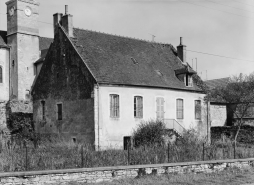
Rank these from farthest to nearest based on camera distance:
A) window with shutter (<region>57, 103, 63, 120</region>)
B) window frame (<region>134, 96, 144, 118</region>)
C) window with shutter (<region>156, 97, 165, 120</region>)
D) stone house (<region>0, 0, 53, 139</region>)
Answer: stone house (<region>0, 0, 53, 139</region>), window with shutter (<region>156, 97, 165, 120</region>), window with shutter (<region>57, 103, 63, 120</region>), window frame (<region>134, 96, 144, 118</region>)

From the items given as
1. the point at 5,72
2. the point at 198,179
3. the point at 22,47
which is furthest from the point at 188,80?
the point at 5,72

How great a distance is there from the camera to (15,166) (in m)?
13.8

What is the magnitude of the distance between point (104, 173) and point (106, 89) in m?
12.2

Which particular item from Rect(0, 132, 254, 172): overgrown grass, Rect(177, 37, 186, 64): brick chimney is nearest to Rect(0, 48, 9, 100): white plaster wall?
Rect(177, 37, 186, 64): brick chimney

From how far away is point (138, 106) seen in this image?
1097 inches

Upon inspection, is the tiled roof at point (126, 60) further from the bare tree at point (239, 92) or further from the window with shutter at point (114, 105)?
the bare tree at point (239, 92)

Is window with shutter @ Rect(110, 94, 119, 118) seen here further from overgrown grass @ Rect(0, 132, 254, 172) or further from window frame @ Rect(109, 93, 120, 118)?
overgrown grass @ Rect(0, 132, 254, 172)

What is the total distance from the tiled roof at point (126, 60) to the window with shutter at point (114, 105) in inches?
41.1

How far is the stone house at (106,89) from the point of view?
26.0m

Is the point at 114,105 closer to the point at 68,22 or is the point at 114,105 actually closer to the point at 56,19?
the point at 68,22

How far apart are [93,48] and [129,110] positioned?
5386 millimetres

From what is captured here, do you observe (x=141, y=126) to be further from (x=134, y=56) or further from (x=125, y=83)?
(x=134, y=56)

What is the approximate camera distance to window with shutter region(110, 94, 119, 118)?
26.4m

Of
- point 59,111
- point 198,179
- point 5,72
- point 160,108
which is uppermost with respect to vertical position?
point 5,72
